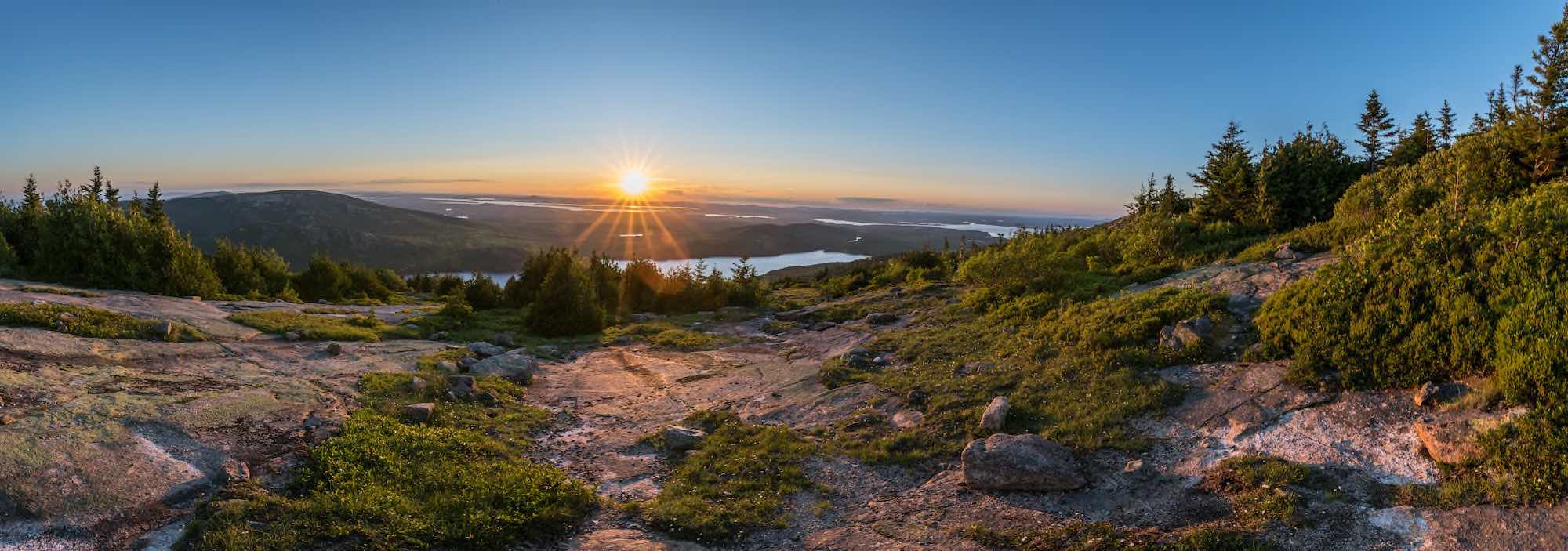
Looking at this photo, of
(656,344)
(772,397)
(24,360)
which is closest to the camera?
(24,360)

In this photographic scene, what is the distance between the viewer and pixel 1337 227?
18656 mm

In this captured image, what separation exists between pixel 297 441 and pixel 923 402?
1113cm

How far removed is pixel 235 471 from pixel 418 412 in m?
3.58

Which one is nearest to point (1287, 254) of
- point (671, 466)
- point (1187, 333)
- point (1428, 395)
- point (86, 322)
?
point (1187, 333)

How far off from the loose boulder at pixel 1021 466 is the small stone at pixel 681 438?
5.21m

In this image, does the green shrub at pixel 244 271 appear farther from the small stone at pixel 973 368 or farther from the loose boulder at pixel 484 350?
the small stone at pixel 973 368

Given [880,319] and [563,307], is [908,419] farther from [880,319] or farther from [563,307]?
[563,307]

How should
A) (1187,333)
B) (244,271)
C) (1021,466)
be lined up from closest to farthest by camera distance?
(1021,466) → (1187,333) → (244,271)

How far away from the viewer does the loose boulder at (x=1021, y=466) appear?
9.16 metres

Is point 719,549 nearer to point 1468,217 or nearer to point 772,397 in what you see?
point 772,397

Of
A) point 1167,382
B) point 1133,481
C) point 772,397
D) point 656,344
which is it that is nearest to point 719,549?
point 1133,481

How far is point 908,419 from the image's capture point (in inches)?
493

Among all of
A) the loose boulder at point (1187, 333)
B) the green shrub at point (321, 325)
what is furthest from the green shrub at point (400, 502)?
the loose boulder at point (1187, 333)

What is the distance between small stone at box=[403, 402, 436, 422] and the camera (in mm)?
12266
